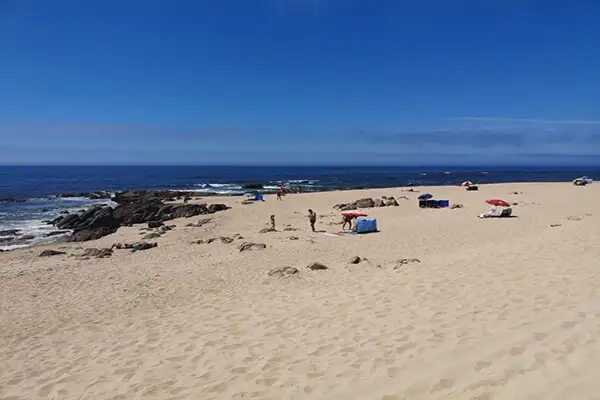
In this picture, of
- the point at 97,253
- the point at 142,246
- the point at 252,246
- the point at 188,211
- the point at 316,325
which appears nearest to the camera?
the point at 316,325

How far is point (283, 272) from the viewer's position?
12.6 m

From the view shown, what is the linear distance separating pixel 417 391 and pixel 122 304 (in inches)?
321

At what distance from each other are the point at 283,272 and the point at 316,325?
195 inches

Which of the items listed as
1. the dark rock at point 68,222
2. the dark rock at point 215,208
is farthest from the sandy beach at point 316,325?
the dark rock at point 215,208

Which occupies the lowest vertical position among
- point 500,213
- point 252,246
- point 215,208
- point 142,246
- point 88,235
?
point 88,235

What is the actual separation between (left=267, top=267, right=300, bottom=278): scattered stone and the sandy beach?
0.21m

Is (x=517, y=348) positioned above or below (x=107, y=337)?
above

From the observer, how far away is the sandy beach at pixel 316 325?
5.30m

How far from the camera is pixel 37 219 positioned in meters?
33.9

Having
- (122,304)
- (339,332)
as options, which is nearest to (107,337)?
(122,304)

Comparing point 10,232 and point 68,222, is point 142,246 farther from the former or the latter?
point 68,222

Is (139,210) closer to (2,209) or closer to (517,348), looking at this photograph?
(2,209)

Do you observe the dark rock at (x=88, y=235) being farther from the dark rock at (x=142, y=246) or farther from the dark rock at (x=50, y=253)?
the dark rock at (x=142, y=246)

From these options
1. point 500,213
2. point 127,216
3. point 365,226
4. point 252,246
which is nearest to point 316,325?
point 252,246
